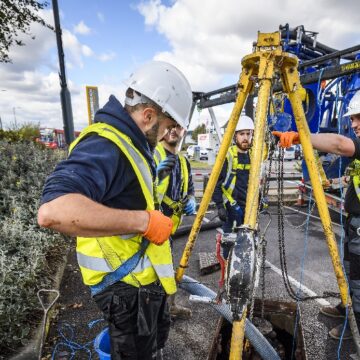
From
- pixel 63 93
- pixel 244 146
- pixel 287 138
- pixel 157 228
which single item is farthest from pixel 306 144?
pixel 63 93

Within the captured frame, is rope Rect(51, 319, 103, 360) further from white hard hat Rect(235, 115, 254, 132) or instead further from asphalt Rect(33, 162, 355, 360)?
white hard hat Rect(235, 115, 254, 132)

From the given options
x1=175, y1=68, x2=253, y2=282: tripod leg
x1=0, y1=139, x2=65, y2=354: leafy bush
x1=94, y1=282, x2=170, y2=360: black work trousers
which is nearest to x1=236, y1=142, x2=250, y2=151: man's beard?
x1=175, y1=68, x2=253, y2=282: tripod leg

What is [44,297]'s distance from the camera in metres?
3.21

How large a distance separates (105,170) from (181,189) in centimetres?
184

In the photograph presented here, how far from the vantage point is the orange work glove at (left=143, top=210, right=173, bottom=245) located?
1306 mm

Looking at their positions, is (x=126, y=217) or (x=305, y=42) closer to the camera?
(x=126, y=217)

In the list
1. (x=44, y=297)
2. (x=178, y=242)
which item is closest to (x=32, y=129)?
(x=178, y=242)

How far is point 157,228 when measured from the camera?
1.31 meters

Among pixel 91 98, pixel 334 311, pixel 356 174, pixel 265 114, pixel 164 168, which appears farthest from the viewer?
pixel 91 98

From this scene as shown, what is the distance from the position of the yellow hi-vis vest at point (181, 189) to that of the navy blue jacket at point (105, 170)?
965mm

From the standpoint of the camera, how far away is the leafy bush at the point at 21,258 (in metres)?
2.55

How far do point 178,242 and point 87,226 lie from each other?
4817 mm

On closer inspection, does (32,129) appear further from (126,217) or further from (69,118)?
(126,217)

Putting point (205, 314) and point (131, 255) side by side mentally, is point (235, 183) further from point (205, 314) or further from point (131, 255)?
point (131, 255)
